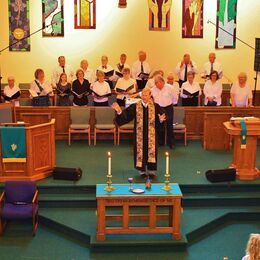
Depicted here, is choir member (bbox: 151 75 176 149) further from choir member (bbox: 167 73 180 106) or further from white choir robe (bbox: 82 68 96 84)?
white choir robe (bbox: 82 68 96 84)

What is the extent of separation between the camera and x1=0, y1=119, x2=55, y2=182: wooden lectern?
10048 mm

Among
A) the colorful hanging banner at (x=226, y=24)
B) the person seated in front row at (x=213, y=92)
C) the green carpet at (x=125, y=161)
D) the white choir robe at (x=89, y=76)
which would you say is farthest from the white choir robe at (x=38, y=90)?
the colorful hanging banner at (x=226, y=24)

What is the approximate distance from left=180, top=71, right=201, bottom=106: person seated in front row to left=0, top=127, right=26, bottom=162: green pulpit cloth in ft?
15.6

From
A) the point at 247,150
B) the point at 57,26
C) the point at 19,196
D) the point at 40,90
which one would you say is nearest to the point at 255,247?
the point at 19,196

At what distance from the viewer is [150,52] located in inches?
665

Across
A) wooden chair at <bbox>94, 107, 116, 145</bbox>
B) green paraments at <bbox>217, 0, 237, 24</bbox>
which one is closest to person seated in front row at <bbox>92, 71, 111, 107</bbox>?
wooden chair at <bbox>94, 107, 116, 145</bbox>

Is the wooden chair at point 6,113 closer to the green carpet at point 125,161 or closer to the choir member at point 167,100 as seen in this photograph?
the green carpet at point 125,161

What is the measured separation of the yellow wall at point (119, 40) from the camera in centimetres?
1650

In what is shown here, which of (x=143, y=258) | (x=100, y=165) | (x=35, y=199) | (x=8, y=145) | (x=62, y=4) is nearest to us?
(x=143, y=258)

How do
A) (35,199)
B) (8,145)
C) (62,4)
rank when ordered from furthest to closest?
(62,4)
(8,145)
(35,199)

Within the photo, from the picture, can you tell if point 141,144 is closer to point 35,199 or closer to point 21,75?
point 35,199

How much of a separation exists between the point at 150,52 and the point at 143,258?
9.56 metres

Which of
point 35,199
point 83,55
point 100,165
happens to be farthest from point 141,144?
point 83,55

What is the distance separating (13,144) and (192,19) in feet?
28.0
